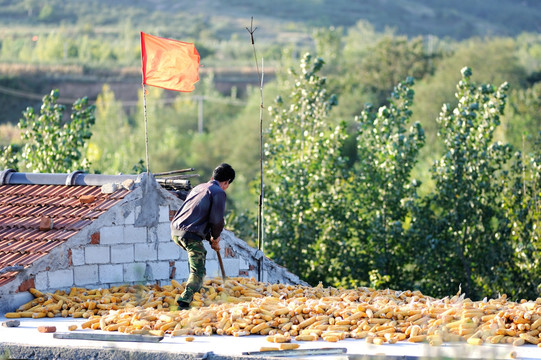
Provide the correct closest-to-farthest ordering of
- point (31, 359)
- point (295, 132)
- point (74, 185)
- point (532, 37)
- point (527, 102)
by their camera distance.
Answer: point (31, 359) → point (74, 185) → point (295, 132) → point (527, 102) → point (532, 37)

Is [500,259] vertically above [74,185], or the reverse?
[74,185]

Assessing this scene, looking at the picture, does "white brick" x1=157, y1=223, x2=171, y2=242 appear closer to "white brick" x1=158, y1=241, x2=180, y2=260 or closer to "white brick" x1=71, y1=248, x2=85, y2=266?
"white brick" x1=158, y1=241, x2=180, y2=260

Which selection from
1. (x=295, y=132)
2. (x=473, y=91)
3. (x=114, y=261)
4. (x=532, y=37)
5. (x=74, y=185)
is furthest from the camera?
(x=532, y=37)

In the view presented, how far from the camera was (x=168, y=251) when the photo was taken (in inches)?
468

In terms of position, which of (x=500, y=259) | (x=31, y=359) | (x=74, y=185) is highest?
(x=74, y=185)

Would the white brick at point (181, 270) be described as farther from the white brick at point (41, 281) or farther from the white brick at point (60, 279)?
the white brick at point (41, 281)

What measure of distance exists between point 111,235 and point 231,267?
72.3 inches

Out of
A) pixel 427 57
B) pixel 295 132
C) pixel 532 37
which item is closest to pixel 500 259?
pixel 295 132

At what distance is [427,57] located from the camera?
61281mm

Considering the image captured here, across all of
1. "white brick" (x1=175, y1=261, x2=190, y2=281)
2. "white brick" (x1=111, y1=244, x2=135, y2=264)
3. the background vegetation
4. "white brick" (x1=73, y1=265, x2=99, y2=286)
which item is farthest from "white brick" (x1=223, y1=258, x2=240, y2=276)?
the background vegetation

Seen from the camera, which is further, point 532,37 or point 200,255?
point 532,37

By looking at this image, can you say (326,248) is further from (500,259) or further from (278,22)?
(278,22)

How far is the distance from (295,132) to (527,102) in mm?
27484

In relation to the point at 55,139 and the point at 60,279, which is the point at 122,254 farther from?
the point at 55,139
